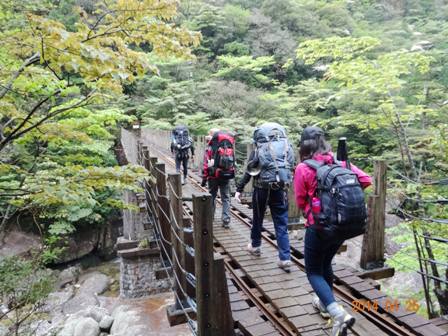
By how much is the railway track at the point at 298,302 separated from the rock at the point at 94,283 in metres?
8.12

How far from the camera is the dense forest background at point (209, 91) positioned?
3.20 meters

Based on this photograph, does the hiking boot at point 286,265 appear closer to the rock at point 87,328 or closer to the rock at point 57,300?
the rock at point 87,328

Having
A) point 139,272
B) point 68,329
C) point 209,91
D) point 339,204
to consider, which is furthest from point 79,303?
point 209,91

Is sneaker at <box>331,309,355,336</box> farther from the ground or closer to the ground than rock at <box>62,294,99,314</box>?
farther from the ground

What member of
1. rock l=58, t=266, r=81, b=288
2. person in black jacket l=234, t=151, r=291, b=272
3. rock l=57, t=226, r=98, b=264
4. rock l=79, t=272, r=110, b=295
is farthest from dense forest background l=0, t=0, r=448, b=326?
rock l=79, t=272, r=110, b=295

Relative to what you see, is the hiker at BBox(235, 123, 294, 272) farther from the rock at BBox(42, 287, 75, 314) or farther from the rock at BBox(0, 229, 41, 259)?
the rock at BBox(0, 229, 41, 259)

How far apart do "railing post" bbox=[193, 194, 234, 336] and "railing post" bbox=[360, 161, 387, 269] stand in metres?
1.93

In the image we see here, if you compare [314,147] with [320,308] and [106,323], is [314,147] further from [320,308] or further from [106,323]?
[106,323]

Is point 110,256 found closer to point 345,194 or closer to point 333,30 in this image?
point 345,194

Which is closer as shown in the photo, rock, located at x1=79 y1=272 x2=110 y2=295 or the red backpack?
the red backpack

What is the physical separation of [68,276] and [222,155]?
31.9 feet

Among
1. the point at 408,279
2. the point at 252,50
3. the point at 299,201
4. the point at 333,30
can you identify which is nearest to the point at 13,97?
the point at 299,201

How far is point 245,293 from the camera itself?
3158mm

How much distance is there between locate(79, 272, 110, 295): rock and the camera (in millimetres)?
10577
